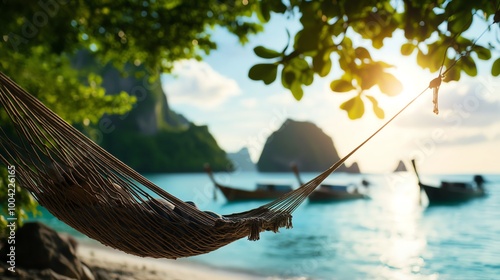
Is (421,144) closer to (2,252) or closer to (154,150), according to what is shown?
(154,150)

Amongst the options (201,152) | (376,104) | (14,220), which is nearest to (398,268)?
(14,220)

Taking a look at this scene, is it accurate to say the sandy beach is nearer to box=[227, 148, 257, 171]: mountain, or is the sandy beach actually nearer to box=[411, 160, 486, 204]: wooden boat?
box=[411, 160, 486, 204]: wooden boat

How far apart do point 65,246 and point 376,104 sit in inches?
Answer: 114

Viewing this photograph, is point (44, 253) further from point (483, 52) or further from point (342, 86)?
point (483, 52)

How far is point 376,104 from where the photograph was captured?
1.70 m

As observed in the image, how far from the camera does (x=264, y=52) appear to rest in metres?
1.61

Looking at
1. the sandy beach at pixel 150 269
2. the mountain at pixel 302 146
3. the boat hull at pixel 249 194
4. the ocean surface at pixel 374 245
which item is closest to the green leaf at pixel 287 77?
the sandy beach at pixel 150 269

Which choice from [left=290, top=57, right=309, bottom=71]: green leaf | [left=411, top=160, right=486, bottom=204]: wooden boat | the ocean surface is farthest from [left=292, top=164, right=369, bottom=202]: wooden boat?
[left=290, top=57, right=309, bottom=71]: green leaf

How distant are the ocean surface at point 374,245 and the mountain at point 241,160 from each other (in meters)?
33.5

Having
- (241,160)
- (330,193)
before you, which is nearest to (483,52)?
(330,193)

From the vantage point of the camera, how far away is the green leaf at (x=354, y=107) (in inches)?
67.5

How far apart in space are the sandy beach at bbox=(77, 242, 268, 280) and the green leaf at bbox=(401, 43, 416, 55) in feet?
11.1

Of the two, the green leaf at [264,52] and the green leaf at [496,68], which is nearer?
the green leaf at [264,52]

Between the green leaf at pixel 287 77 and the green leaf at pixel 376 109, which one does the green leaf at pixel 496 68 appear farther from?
the green leaf at pixel 287 77
